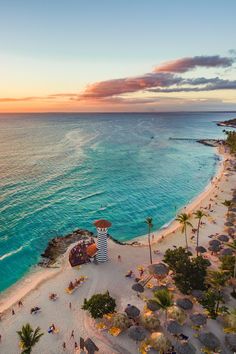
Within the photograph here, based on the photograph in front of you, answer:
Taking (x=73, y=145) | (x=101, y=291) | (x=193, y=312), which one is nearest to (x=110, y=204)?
(x=101, y=291)

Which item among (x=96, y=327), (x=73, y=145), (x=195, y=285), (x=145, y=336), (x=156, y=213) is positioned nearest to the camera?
(x=145, y=336)

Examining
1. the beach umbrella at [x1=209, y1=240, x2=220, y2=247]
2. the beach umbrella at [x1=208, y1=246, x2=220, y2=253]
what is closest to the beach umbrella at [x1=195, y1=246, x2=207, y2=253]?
the beach umbrella at [x1=208, y1=246, x2=220, y2=253]

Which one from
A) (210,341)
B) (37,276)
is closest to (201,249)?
(210,341)

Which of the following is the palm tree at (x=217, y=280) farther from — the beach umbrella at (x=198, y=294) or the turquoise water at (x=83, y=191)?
the turquoise water at (x=83, y=191)

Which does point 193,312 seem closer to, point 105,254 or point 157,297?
point 157,297

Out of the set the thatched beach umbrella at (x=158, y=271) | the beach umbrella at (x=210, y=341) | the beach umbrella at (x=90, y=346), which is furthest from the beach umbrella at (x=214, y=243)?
the beach umbrella at (x=90, y=346)
